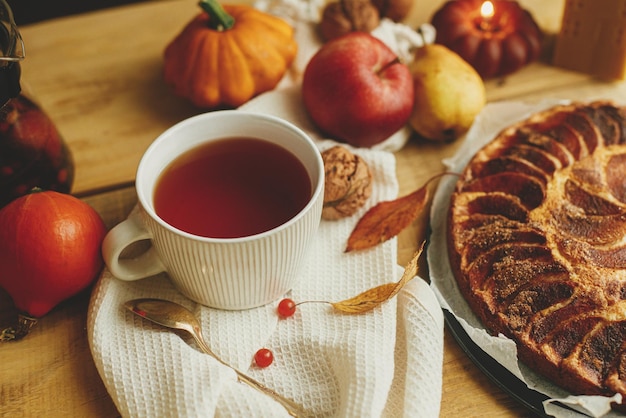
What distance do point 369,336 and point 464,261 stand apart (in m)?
0.22

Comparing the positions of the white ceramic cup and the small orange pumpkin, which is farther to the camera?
the small orange pumpkin

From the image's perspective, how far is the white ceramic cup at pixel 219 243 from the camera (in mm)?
870

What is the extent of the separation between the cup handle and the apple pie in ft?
1.62

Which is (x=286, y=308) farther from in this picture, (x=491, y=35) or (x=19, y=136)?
(x=491, y=35)

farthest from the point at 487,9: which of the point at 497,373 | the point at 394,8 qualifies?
the point at 497,373

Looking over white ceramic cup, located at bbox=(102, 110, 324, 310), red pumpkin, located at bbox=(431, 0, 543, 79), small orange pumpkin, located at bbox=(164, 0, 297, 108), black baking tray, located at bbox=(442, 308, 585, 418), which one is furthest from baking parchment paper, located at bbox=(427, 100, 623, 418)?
small orange pumpkin, located at bbox=(164, 0, 297, 108)

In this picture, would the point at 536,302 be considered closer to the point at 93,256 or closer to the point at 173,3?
the point at 93,256

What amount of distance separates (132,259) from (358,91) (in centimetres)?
53

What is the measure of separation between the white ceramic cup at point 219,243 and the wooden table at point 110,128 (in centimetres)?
17

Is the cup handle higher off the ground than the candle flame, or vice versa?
the candle flame

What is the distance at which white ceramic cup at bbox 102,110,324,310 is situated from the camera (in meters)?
0.87

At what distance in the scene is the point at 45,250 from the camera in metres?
0.95

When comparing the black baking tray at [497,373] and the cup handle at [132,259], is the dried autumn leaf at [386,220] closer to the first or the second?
the black baking tray at [497,373]

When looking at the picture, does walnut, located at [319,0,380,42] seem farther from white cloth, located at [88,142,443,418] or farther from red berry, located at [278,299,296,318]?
red berry, located at [278,299,296,318]
